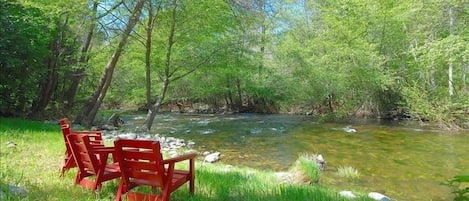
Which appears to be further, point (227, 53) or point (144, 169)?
point (227, 53)

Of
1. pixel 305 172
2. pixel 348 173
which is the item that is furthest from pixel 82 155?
pixel 348 173

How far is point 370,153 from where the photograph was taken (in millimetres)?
10523

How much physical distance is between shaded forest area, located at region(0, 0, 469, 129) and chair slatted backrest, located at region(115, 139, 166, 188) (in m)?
9.06

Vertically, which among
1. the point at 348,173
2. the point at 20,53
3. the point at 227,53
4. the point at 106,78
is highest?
the point at 227,53

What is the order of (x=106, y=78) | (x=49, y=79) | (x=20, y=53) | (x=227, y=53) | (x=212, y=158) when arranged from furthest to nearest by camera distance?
(x=49, y=79), (x=227, y=53), (x=106, y=78), (x=20, y=53), (x=212, y=158)

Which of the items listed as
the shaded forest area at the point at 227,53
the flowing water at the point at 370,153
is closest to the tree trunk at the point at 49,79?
the shaded forest area at the point at 227,53

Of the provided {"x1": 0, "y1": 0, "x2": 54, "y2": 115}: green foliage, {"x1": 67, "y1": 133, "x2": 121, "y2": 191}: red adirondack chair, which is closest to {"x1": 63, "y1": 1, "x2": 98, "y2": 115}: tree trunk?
{"x1": 0, "y1": 0, "x2": 54, "y2": 115}: green foliage

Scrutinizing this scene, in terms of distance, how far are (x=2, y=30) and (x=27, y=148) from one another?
19.8 ft

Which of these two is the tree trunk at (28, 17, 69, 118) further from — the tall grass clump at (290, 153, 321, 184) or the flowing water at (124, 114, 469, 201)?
the tall grass clump at (290, 153, 321, 184)

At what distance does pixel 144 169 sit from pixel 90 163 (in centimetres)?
93

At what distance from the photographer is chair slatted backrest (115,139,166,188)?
11.8ft

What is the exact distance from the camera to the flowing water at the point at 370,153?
7.22 m

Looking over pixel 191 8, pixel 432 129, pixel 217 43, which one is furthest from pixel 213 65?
pixel 432 129

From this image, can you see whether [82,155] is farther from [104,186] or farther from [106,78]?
[106,78]
